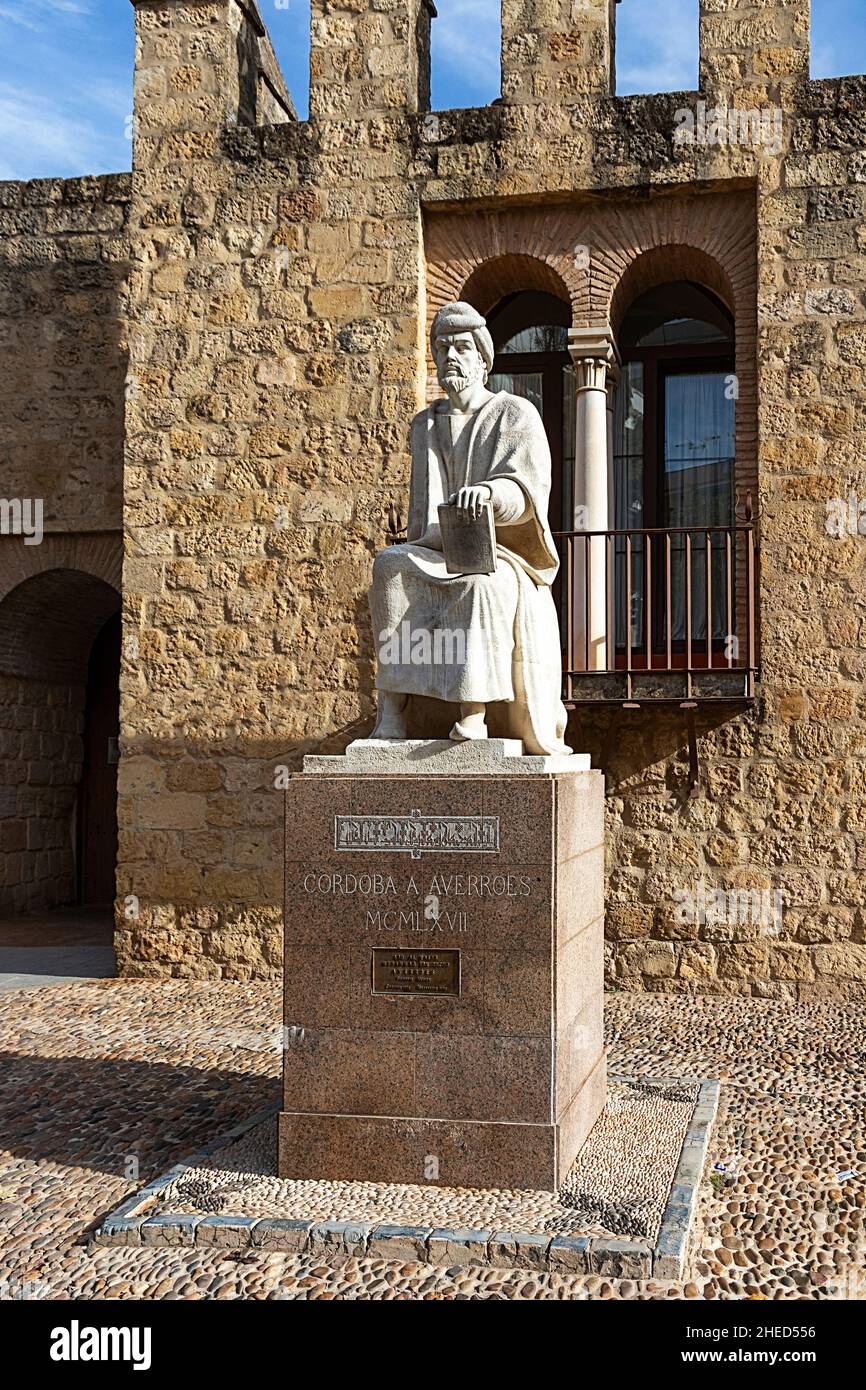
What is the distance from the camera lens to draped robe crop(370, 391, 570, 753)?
428 cm

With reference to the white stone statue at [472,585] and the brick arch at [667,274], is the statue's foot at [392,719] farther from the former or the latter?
the brick arch at [667,274]

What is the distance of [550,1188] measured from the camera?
4.00 m

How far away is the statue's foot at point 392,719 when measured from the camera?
441cm

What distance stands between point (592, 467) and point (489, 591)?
3551 millimetres

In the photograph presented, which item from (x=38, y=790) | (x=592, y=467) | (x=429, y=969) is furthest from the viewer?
(x=38, y=790)

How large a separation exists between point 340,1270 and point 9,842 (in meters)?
7.20

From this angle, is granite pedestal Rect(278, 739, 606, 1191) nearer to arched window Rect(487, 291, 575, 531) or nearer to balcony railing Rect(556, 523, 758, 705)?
balcony railing Rect(556, 523, 758, 705)

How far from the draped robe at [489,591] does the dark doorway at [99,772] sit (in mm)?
6897

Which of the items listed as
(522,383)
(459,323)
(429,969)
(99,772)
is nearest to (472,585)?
(459,323)

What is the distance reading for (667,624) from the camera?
6828 mm

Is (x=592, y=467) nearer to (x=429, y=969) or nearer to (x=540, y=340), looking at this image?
(x=540, y=340)

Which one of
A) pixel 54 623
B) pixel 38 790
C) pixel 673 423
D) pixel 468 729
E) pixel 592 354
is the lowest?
pixel 38 790

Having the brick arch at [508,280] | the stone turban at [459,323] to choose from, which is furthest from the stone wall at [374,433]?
the stone turban at [459,323]

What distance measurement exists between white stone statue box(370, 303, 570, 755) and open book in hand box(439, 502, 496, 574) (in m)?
0.03
